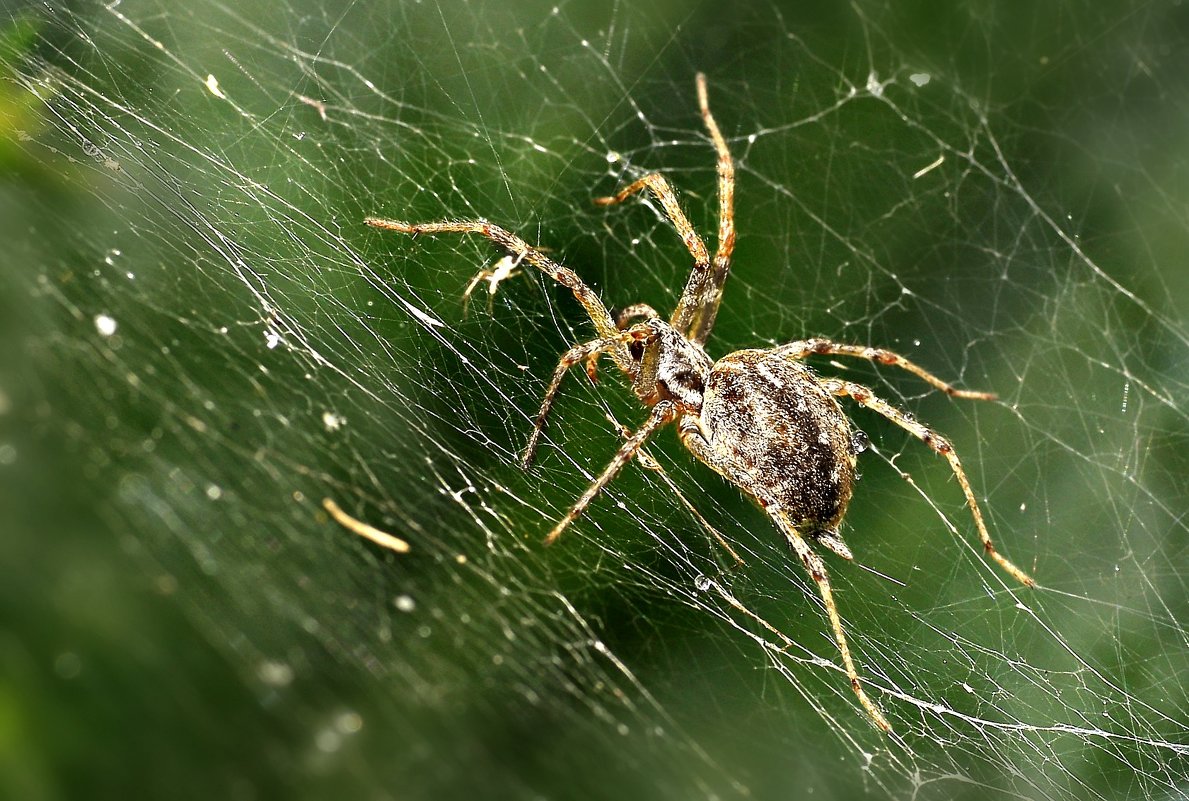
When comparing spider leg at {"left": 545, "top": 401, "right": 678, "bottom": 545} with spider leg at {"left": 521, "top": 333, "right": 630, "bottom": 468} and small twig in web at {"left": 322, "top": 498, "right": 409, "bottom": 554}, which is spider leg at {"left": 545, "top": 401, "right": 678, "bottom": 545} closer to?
spider leg at {"left": 521, "top": 333, "right": 630, "bottom": 468}

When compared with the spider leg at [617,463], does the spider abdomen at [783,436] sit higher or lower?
lower

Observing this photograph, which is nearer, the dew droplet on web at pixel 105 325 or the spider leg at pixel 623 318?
the dew droplet on web at pixel 105 325

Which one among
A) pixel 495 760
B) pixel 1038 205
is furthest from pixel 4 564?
pixel 1038 205

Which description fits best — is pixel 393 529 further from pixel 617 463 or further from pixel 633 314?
pixel 633 314

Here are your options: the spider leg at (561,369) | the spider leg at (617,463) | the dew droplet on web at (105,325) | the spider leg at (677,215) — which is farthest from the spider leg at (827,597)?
the dew droplet on web at (105,325)

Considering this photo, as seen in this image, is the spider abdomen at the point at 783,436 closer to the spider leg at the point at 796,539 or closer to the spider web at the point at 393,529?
the spider leg at the point at 796,539

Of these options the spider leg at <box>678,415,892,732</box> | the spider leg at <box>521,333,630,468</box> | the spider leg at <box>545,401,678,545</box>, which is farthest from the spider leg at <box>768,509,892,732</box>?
the spider leg at <box>521,333,630,468</box>

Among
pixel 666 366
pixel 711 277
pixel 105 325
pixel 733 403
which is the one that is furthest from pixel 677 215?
pixel 105 325
